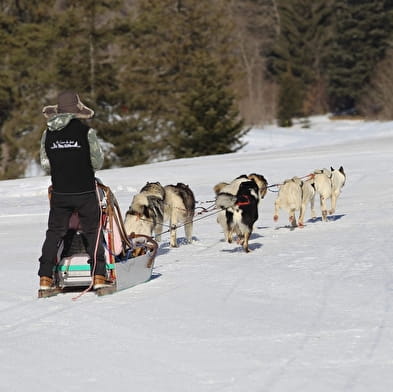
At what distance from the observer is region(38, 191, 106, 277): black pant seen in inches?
261

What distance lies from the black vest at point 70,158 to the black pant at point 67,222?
0.07m

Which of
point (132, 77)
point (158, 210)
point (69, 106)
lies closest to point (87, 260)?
point (69, 106)

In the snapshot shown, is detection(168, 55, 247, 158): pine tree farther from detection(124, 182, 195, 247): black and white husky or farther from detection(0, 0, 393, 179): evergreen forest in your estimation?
detection(124, 182, 195, 247): black and white husky

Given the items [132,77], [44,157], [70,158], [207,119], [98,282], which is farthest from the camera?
[132,77]

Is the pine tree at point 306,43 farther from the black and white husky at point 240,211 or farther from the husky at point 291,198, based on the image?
the black and white husky at point 240,211

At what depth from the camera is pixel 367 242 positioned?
380 inches

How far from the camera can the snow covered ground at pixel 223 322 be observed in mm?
4469

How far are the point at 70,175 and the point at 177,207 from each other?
136 inches


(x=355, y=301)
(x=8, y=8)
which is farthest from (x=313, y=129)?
(x=355, y=301)

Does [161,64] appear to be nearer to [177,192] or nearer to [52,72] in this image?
[52,72]

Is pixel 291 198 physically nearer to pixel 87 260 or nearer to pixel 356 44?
pixel 87 260

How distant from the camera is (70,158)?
6551mm

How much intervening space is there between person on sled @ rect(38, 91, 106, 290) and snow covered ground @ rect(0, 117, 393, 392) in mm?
385

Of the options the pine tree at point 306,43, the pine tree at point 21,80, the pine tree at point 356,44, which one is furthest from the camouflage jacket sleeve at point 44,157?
the pine tree at point 306,43
